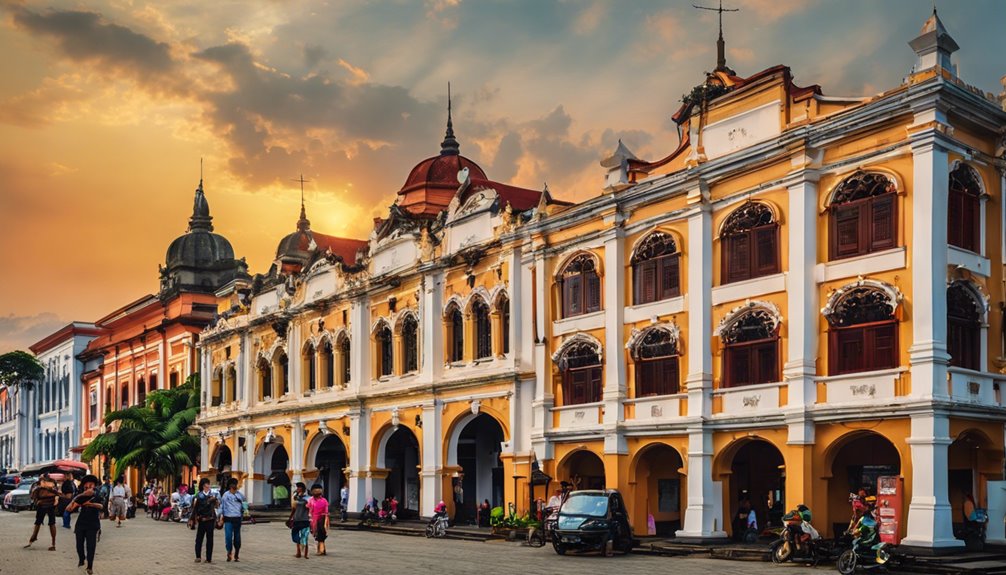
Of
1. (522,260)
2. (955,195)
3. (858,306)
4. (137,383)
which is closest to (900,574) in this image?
(858,306)

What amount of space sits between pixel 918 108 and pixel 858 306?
419cm

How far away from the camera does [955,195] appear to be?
2388cm

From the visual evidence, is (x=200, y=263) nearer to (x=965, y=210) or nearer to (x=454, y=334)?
(x=454, y=334)

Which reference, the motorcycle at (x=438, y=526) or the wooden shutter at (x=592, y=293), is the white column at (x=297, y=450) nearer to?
the motorcycle at (x=438, y=526)

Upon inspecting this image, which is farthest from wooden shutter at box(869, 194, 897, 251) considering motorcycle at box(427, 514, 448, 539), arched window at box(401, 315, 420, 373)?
arched window at box(401, 315, 420, 373)

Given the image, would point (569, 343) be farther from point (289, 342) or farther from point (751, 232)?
point (289, 342)

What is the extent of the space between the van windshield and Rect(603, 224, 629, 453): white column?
3703 mm

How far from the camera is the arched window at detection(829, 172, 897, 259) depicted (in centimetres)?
2392

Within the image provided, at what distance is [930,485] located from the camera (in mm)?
22188

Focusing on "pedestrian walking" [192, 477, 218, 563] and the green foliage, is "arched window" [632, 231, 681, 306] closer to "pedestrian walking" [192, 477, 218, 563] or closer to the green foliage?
"pedestrian walking" [192, 477, 218, 563]

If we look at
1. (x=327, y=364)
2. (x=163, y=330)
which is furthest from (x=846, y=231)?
(x=163, y=330)

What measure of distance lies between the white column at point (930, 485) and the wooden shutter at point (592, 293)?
10.4 meters

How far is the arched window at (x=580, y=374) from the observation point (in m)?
31.0

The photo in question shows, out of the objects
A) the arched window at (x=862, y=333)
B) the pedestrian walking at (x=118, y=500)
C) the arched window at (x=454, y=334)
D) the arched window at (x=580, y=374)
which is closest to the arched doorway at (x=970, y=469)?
the arched window at (x=862, y=333)
